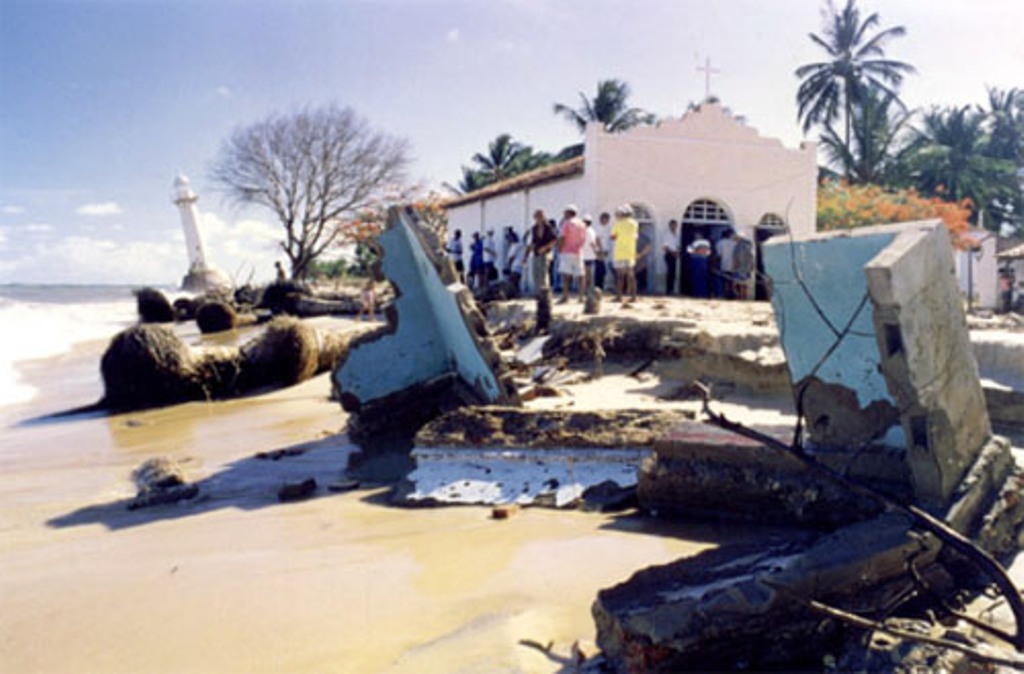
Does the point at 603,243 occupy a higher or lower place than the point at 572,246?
higher

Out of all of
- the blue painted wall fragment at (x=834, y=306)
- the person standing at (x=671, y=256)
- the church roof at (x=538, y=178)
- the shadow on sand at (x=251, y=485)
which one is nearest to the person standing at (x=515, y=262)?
the church roof at (x=538, y=178)

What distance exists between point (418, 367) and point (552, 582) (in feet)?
12.5

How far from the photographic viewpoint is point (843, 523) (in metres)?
3.23

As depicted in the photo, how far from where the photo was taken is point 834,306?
127 inches

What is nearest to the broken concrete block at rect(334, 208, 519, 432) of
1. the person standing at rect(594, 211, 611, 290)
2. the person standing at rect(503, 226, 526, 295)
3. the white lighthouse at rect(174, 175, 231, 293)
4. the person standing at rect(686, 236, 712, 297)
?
the person standing at rect(594, 211, 611, 290)

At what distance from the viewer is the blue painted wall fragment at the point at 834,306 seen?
9.86ft

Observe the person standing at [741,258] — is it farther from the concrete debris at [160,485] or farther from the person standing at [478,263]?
the concrete debris at [160,485]

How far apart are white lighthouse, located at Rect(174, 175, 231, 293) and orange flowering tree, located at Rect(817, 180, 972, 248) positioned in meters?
31.6

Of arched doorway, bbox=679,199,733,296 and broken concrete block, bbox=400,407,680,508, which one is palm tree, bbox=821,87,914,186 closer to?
arched doorway, bbox=679,199,733,296

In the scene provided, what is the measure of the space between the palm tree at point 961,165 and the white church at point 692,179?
1650 cm

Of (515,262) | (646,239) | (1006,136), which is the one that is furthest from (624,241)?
(1006,136)

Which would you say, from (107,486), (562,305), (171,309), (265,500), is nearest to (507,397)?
(265,500)

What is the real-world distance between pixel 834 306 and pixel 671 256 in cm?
1335

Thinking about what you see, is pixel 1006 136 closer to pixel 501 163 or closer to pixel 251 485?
pixel 501 163
